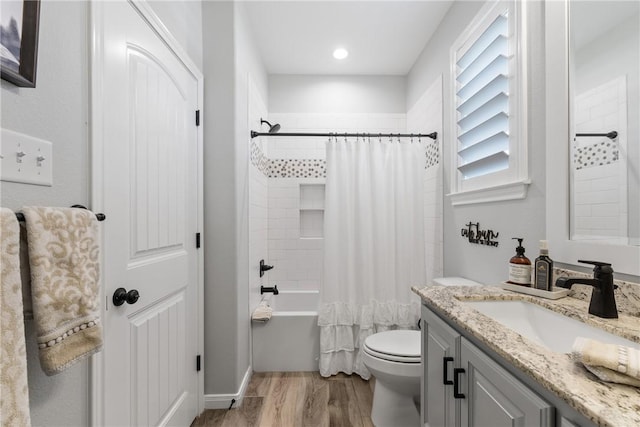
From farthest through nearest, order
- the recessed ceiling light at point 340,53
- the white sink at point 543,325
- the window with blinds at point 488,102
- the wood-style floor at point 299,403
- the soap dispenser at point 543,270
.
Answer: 1. the recessed ceiling light at point 340,53
2. the wood-style floor at point 299,403
3. the window with blinds at point 488,102
4. the soap dispenser at point 543,270
5. the white sink at point 543,325

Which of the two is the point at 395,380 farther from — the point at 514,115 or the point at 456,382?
the point at 514,115

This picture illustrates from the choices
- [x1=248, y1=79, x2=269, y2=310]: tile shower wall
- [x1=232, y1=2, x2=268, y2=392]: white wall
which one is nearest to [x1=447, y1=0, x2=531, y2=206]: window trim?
[x1=232, y1=2, x2=268, y2=392]: white wall

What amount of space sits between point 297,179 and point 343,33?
1.42 metres

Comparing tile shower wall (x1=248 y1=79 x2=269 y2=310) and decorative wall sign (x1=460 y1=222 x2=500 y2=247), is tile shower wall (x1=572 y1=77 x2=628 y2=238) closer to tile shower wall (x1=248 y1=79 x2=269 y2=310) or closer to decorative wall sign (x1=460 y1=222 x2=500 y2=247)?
decorative wall sign (x1=460 y1=222 x2=500 y2=247)

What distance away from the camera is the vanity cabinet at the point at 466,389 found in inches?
28.2

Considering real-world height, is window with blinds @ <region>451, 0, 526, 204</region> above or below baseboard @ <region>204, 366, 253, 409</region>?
above

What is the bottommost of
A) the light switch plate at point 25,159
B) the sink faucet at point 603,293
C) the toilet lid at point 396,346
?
the toilet lid at point 396,346

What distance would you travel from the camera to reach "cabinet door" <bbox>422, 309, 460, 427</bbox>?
1062 mm

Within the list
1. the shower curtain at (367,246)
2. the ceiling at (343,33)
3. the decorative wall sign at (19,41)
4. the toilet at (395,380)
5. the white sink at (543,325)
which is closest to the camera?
the decorative wall sign at (19,41)

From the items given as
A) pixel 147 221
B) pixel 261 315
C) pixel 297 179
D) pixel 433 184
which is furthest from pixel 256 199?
pixel 433 184

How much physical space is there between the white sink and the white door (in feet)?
4.39

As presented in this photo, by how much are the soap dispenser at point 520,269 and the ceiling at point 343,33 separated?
73.6 inches

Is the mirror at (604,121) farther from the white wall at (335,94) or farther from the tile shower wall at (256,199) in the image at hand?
the white wall at (335,94)

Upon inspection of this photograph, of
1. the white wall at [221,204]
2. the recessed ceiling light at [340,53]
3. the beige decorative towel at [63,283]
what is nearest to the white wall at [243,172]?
the white wall at [221,204]
